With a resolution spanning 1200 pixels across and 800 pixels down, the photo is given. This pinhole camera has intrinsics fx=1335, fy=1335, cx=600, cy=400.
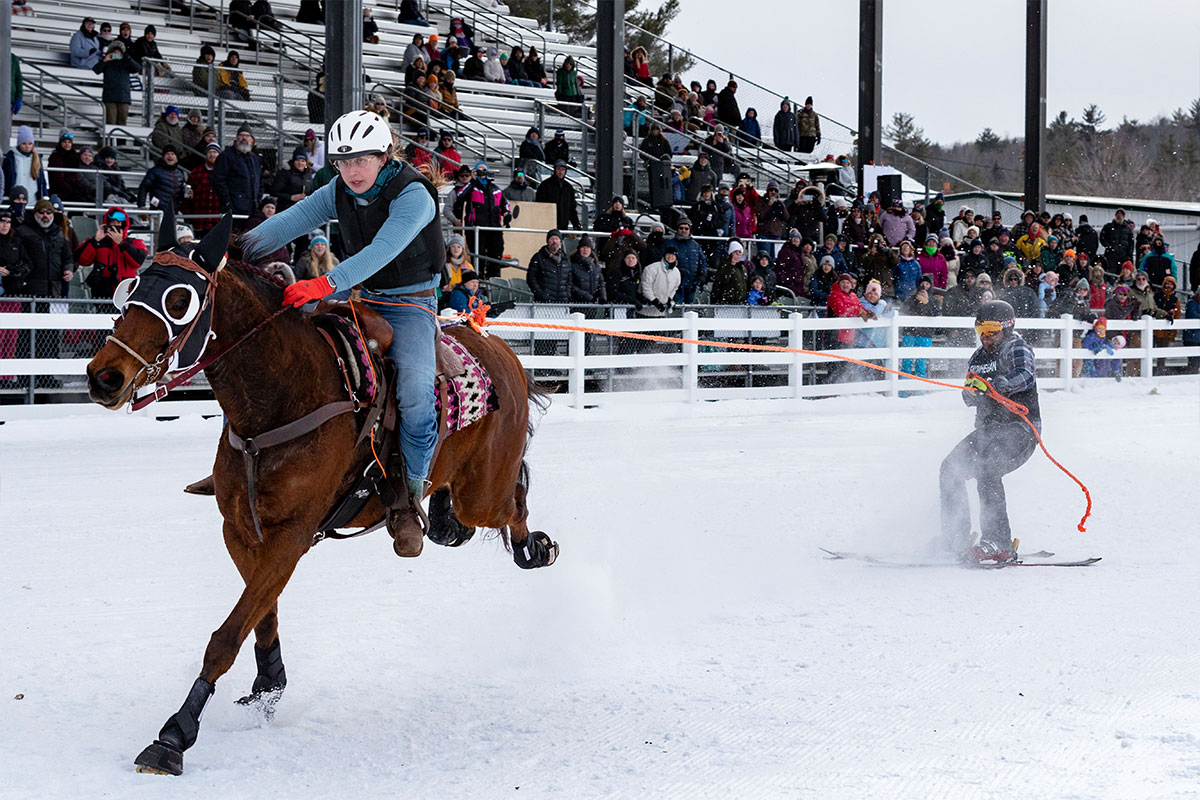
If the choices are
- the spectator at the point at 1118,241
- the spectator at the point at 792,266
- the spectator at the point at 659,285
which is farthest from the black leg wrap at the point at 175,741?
the spectator at the point at 1118,241

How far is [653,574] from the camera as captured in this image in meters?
8.23

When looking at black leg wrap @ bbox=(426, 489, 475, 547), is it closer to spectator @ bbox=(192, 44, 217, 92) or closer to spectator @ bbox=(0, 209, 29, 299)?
spectator @ bbox=(0, 209, 29, 299)

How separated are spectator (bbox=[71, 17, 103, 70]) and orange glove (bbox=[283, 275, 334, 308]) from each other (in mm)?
17852

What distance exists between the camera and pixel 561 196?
18984mm

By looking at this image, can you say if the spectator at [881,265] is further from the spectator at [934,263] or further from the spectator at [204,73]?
the spectator at [204,73]

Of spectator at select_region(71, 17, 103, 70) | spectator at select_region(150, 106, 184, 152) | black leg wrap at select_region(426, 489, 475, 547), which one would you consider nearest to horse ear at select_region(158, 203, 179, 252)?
black leg wrap at select_region(426, 489, 475, 547)

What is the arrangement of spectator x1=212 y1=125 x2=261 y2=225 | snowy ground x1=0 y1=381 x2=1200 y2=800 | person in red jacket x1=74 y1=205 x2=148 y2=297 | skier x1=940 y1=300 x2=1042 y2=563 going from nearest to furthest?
snowy ground x1=0 y1=381 x2=1200 y2=800 → skier x1=940 y1=300 x2=1042 y2=563 → person in red jacket x1=74 y1=205 x2=148 y2=297 → spectator x1=212 y1=125 x2=261 y2=225

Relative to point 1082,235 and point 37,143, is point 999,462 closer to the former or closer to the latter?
point 37,143

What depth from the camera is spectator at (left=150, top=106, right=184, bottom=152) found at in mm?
17234

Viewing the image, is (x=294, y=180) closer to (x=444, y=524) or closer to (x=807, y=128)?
(x=444, y=524)

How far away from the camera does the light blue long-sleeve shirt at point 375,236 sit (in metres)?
5.21

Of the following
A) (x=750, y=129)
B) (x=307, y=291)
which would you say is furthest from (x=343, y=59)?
(x=750, y=129)

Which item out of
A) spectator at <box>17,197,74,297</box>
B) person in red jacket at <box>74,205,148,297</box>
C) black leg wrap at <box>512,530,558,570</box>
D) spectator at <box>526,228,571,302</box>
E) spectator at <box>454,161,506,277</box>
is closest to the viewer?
black leg wrap at <box>512,530,558,570</box>

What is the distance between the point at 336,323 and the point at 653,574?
341 centimetres
